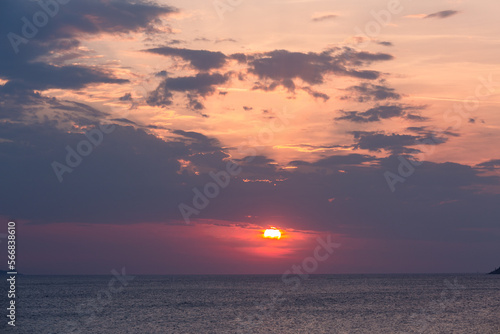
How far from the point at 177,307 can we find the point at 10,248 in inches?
2239

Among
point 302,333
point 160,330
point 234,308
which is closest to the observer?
point 302,333

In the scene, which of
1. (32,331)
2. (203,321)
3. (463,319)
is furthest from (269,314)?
(32,331)

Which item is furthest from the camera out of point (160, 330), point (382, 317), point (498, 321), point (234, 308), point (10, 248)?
point (234, 308)

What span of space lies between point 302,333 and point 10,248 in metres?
35.3

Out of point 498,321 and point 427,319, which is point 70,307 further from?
point 498,321

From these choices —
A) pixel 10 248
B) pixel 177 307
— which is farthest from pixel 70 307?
pixel 10 248

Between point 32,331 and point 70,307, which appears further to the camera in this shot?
point 70,307

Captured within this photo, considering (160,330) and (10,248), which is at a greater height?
(10,248)

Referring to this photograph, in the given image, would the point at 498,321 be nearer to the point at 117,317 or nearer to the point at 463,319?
the point at 463,319

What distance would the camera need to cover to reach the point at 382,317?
86.6 metres

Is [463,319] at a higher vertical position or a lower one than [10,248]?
lower

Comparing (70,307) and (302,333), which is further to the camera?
(70,307)

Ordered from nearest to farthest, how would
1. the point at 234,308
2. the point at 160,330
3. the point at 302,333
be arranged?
the point at 302,333, the point at 160,330, the point at 234,308

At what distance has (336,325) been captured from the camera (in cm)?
7606
